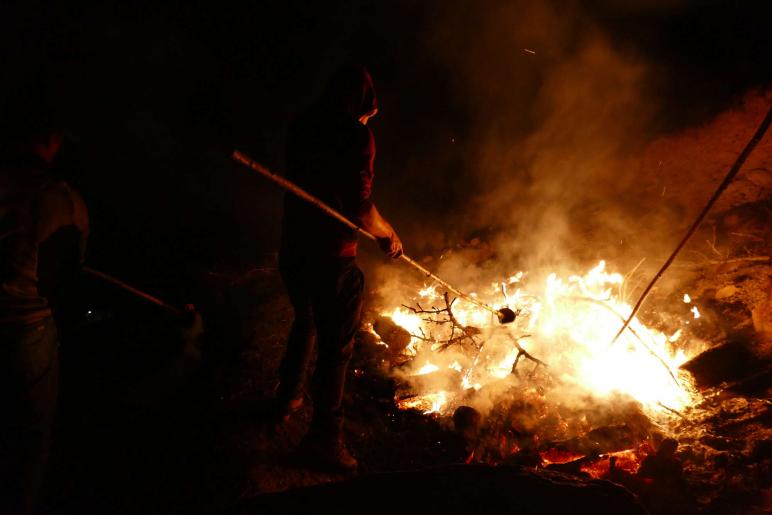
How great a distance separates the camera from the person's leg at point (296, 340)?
3.21m

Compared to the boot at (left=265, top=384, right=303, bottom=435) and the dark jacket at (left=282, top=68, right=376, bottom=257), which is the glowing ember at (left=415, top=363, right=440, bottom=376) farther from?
Answer: the dark jacket at (left=282, top=68, right=376, bottom=257)

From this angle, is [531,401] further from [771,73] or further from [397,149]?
[397,149]

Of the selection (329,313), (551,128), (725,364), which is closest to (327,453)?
(329,313)

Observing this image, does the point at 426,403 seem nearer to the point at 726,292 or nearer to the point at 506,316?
the point at 506,316

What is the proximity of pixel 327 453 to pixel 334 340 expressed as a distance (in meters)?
0.83

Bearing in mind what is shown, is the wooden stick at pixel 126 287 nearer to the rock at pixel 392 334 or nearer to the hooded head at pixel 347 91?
the rock at pixel 392 334

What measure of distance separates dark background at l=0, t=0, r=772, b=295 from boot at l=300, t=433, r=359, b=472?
4.22 meters

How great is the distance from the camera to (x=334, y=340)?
305cm

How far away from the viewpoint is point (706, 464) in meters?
3.22

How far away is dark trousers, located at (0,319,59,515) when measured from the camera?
236cm

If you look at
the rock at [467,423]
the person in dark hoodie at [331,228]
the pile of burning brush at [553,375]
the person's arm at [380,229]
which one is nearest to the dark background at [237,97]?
the pile of burning brush at [553,375]

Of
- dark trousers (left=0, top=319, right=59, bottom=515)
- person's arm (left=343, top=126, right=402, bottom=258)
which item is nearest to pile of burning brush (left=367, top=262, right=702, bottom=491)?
person's arm (left=343, top=126, right=402, bottom=258)

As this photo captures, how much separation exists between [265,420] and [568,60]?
6465 mm

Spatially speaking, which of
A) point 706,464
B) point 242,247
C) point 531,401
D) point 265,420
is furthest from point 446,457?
point 242,247
